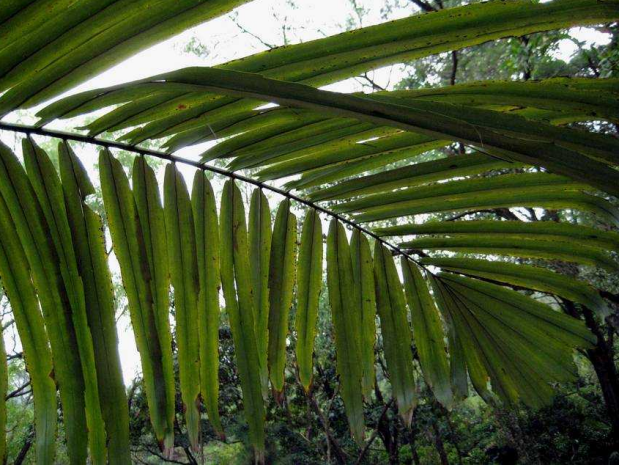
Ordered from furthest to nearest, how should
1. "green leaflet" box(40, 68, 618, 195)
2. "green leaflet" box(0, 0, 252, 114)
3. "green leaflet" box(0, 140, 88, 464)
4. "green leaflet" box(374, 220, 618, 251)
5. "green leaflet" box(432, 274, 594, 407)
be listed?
1. "green leaflet" box(432, 274, 594, 407)
2. "green leaflet" box(374, 220, 618, 251)
3. "green leaflet" box(0, 140, 88, 464)
4. "green leaflet" box(0, 0, 252, 114)
5. "green leaflet" box(40, 68, 618, 195)

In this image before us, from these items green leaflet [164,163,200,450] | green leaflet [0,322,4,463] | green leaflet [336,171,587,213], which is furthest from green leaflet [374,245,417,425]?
green leaflet [0,322,4,463]

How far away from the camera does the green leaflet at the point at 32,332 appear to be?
64 cm

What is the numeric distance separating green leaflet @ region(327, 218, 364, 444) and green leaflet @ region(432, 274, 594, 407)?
26 centimetres

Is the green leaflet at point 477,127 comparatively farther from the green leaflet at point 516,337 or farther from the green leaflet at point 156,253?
the green leaflet at point 516,337

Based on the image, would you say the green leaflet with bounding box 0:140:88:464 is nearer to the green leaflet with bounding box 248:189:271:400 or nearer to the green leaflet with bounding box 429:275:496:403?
the green leaflet with bounding box 248:189:271:400

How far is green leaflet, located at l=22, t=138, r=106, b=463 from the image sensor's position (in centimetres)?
63

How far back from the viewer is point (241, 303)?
778 millimetres

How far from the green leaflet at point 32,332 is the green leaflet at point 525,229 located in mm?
662

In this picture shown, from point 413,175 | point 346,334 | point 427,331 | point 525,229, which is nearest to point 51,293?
point 346,334

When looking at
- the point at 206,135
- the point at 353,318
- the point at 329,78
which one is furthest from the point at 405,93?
the point at 353,318

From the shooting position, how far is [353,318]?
0.87 meters

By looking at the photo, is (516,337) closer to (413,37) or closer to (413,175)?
(413,175)

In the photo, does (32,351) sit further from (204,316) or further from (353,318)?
(353,318)

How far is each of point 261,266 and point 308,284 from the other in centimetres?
11
